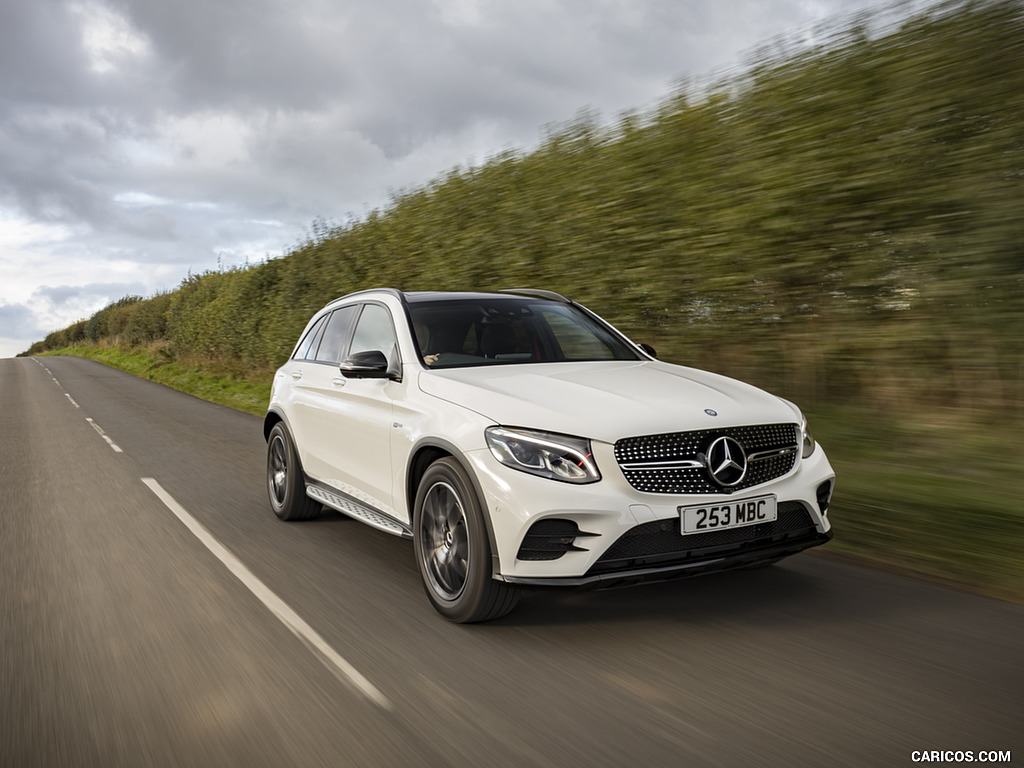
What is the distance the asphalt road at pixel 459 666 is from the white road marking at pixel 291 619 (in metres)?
0.02

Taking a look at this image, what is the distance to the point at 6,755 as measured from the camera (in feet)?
9.44

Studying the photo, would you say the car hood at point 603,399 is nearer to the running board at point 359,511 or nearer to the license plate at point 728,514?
the license plate at point 728,514

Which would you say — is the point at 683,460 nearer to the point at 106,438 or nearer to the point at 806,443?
the point at 806,443

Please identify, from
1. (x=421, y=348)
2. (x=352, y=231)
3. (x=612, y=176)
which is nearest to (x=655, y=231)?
(x=612, y=176)

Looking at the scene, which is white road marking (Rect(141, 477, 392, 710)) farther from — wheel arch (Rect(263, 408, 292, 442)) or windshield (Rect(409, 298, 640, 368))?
windshield (Rect(409, 298, 640, 368))

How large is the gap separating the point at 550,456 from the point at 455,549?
2.70ft

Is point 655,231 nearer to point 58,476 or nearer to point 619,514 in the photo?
point 619,514

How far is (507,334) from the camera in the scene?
17.8ft

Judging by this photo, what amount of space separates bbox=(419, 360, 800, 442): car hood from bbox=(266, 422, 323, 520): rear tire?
7.52 feet

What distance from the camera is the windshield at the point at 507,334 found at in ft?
16.8

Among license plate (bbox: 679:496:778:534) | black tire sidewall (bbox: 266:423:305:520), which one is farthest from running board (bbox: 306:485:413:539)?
license plate (bbox: 679:496:778:534)

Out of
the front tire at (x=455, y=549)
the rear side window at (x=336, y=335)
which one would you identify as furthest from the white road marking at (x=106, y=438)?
the front tire at (x=455, y=549)

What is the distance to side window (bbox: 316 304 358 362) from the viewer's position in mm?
6121

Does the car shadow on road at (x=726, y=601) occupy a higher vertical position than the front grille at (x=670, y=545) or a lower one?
lower
